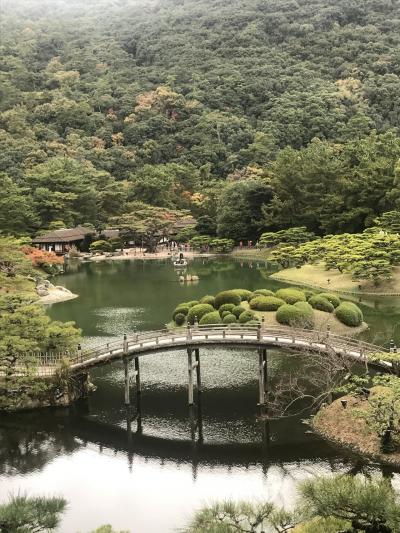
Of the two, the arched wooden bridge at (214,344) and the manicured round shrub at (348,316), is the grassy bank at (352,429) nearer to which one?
the arched wooden bridge at (214,344)

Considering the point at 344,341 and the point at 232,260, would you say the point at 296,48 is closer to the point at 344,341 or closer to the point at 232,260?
the point at 232,260

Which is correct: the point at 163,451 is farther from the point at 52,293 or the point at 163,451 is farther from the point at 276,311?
the point at 52,293

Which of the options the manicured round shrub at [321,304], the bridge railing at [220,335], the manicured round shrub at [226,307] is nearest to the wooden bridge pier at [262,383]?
the bridge railing at [220,335]

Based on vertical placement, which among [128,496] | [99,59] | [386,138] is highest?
[99,59]

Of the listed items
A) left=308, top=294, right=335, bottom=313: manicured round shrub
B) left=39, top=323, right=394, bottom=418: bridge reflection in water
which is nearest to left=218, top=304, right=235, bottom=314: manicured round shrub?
left=308, top=294, right=335, bottom=313: manicured round shrub

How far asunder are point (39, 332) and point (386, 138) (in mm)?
57877

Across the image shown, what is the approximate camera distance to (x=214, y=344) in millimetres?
27359

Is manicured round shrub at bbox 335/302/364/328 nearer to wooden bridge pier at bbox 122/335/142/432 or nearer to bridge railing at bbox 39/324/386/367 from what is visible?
bridge railing at bbox 39/324/386/367

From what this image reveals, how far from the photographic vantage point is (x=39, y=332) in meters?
28.3

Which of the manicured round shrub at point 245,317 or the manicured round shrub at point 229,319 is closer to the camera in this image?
the manicured round shrub at point 245,317

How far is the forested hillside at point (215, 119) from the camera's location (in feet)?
252

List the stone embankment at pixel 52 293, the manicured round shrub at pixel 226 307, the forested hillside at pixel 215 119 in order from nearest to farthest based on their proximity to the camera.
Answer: the manicured round shrub at pixel 226 307, the stone embankment at pixel 52 293, the forested hillside at pixel 215 119

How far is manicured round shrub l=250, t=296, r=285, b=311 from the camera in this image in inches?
1470

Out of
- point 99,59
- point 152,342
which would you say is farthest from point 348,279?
point 99,59
